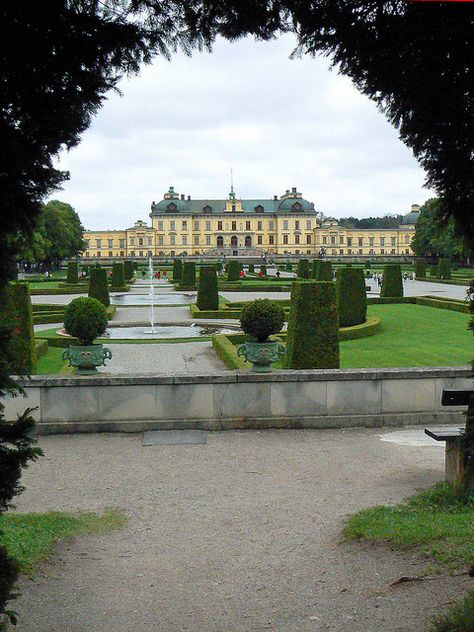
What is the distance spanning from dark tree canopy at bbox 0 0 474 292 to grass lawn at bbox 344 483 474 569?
1.91 meters

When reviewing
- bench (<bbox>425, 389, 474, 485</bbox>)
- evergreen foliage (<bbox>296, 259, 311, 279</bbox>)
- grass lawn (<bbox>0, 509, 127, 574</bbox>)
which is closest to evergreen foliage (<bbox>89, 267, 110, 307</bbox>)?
evergreen foliage (<bbox>296, 259, 311, 279</bbox>)

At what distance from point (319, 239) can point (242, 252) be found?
52.2 ft

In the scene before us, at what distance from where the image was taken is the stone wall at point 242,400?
7.18 metres

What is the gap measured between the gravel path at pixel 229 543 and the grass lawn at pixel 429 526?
12cm

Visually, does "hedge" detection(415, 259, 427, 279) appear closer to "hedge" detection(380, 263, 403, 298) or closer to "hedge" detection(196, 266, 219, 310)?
"hedge" detection(380, 263, 403, 298)

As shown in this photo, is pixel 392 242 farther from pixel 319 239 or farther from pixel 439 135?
pixel 439 135

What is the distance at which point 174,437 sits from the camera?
6.91m

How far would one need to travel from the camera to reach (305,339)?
8.77 metres

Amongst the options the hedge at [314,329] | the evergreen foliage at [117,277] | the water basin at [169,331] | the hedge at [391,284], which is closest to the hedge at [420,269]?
the evergreen foliage at [117,277]

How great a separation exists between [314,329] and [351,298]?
24.3ft

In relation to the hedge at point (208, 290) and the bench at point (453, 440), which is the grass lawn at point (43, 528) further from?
the hedge at point (208, 290)

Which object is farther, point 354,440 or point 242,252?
point 242,252

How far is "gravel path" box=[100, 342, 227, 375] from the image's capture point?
34.8 feet

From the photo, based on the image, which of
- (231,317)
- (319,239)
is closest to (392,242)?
(319,239)
